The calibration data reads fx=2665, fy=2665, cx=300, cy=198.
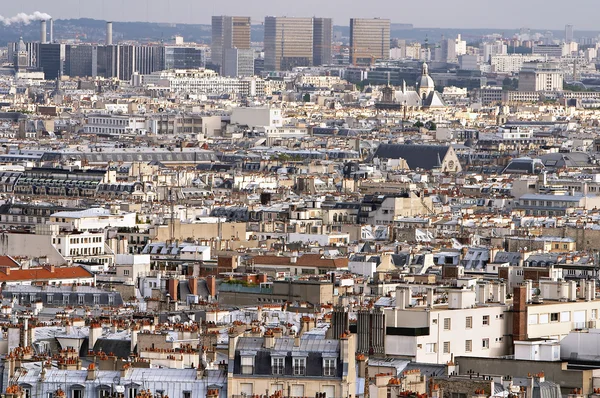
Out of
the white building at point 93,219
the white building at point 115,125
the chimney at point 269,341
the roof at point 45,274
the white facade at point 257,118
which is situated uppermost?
the chimney at point 269,341

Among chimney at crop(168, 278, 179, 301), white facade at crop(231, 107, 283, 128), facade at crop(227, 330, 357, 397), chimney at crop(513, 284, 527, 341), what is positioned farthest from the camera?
white facade at crop(231, 107, 283, 128)

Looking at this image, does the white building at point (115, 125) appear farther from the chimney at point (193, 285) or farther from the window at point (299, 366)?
the window at point (299, 366)

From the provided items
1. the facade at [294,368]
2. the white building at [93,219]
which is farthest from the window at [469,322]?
the white building at [93,219]

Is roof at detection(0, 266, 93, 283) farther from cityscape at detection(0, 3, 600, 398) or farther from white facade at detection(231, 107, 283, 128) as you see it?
white facade at detection(231, 107, 283, 128)

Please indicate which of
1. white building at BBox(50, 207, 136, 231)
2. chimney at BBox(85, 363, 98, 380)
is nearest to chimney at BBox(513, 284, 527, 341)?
chimney at BBox(85, 363, 98, 380)

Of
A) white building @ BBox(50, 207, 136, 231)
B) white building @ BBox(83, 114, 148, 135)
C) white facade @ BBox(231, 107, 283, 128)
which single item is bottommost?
white building @ BBox(83, 114, 148, 135)

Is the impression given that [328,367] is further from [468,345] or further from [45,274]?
[45,274]
